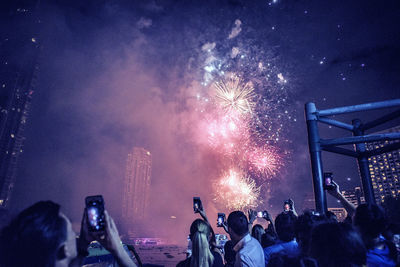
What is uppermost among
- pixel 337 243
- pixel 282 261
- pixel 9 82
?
pixel 9 82

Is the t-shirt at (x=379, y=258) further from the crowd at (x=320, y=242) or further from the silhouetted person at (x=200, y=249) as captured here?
the silhouetted person at (x=200, y=249)

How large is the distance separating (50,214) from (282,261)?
2.50 metres

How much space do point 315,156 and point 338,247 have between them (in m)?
4.73

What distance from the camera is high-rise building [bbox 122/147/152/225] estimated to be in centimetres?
13850

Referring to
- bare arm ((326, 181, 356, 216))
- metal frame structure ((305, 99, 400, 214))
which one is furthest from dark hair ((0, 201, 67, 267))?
metal frame structure ((305, 99, 400, 214))

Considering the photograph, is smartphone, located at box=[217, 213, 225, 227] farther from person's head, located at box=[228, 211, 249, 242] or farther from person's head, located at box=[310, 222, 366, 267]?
person's head, located at box=[310, 222, 366, 267]

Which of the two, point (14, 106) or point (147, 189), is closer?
point (14, 106)

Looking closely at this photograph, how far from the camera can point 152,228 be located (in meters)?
132

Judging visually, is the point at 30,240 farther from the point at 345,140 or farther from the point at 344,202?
the point at 345,140

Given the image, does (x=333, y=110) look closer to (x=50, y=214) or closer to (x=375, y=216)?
(x=375, y=216)

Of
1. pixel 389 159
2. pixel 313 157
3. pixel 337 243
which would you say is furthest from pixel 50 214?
pixel 389 159

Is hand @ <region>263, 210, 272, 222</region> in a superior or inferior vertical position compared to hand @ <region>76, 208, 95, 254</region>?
inferior

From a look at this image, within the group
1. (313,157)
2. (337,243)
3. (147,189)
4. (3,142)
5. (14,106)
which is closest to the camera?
(337,243)

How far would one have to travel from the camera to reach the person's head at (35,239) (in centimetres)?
157
